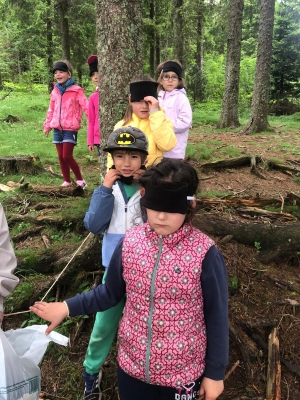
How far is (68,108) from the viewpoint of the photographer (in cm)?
597

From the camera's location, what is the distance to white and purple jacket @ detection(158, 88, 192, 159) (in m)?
3.90

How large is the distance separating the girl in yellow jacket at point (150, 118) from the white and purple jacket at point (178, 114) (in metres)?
0.93

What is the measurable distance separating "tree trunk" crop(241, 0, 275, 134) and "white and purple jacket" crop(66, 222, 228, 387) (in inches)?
434

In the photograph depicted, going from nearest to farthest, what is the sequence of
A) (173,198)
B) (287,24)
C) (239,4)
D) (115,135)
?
1. (173,198)
2. (115,135)
3. (239,4)
4. (287,24)

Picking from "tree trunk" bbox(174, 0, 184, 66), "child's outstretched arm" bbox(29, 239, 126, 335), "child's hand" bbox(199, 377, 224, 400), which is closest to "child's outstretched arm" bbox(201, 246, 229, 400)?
"child's hand" bbox(199, 377, 224, 400)

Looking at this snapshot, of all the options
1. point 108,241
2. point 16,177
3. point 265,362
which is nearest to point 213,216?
point 265,362

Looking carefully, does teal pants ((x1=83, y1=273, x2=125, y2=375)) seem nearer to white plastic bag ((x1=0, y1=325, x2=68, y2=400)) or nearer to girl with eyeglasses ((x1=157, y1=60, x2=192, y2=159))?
white plastic bag ((x1=0, y1=325, x2=68, y2=400))

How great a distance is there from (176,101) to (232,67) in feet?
33.1

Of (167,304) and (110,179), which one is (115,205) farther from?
(167,304)

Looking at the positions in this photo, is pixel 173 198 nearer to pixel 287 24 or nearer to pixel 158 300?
pixel 158 300

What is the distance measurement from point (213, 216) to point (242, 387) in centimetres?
197

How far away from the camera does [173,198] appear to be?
163 cm

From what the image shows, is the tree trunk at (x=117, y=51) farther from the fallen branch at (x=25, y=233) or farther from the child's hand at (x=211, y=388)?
the child's hand at (x=211, y=388)

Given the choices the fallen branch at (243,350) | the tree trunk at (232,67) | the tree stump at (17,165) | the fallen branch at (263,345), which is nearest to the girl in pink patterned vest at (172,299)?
the fallen branch at (243,350)
